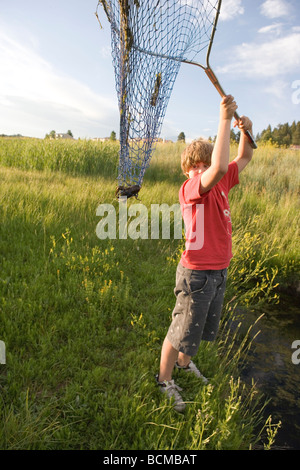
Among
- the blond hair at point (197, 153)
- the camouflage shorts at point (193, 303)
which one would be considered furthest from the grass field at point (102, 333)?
the blond hair at point (197, 153)

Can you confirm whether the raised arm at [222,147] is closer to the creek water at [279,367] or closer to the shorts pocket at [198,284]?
the shorts pocket at [198,284]

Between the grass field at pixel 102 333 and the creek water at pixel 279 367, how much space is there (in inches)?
5.0

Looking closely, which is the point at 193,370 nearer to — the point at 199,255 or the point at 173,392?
the point at 173,392

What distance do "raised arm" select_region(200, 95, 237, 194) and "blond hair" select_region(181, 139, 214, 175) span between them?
10.8 inches

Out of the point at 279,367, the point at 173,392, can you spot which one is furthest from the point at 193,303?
the point at 279,367

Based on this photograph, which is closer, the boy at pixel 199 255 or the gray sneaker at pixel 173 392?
the boy at pixel 199 255

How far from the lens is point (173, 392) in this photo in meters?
2.14

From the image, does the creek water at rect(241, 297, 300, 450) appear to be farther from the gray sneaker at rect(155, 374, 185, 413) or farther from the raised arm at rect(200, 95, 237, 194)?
the raised arm at rect(200, 95, 237, 194)

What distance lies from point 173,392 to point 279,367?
54.6 inches

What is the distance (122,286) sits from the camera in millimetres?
3312

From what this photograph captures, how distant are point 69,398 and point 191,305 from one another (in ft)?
3.67

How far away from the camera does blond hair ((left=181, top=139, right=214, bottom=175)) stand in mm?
1867

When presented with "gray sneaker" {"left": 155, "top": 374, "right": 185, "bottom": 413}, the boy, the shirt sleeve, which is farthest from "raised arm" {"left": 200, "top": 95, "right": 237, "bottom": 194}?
"gray sneaker" {"left": 155, "top": 374, "right": 185, "bottom": 413}

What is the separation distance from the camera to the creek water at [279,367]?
7.73ft
